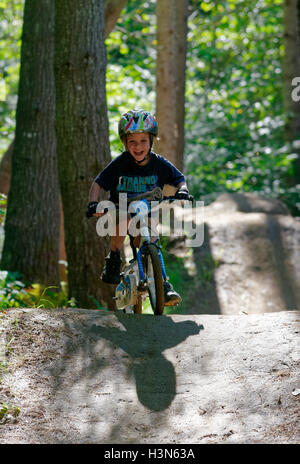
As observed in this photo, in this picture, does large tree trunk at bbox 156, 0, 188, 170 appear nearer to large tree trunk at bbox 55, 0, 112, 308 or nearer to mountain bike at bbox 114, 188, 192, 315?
large tree trunk at bbox 55, 0, 112, 308

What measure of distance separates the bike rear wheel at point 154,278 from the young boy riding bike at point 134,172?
0.11 metres

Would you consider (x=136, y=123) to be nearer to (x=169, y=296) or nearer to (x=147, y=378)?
(x=169, y=296)

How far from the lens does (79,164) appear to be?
7.97m

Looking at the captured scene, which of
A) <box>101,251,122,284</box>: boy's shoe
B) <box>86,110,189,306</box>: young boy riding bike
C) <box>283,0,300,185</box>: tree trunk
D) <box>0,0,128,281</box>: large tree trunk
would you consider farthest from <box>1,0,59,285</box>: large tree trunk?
<box>283,0,300,185</box>: tree trunk

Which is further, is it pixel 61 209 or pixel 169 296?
pixel 61 209

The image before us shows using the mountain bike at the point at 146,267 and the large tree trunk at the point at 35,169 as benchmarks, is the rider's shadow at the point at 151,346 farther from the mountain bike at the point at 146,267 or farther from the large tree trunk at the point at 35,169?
the large tree trunk at the point at 35,169

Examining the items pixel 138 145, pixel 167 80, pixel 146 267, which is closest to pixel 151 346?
pixel 146 267

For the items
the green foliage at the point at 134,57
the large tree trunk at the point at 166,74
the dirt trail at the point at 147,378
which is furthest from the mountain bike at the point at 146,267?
the green foliage at the point at 134,57

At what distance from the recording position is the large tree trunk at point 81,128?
7.96 metres

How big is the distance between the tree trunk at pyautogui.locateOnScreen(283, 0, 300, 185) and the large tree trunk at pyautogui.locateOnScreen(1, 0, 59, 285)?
8972 mm

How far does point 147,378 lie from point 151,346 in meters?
0.59

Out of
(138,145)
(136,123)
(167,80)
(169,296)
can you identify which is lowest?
(169,296)

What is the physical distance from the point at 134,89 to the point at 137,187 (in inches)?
508

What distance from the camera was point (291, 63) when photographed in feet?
58.5
